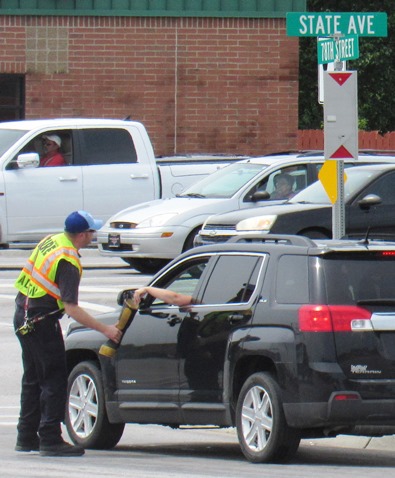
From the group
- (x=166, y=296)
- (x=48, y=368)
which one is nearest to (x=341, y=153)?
(x=166, y=296)

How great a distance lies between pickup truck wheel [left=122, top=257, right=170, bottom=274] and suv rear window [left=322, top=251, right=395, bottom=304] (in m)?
11.6

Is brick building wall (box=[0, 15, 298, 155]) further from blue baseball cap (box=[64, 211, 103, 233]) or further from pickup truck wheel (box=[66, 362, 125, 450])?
blue baseball cap (box=[64, 211, 103, 233])

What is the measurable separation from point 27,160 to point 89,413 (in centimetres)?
1076

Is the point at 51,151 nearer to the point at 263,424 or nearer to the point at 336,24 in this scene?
the point at 336,24

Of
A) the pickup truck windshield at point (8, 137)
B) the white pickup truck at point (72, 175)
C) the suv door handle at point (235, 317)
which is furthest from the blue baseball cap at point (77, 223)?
the pickup truck windshield at point (8, 137)

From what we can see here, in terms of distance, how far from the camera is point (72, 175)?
21.5 metres

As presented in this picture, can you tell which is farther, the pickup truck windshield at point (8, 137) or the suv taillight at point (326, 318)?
the pickup truck windshield at point (8, 137)

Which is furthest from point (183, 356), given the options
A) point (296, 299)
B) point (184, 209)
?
point (184, 209)

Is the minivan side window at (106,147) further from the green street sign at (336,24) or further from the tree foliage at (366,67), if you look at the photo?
the tree foliage at (366,67)

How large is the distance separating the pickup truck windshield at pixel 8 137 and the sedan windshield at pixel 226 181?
257 centimetres

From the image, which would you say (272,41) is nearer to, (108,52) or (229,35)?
(229,35)

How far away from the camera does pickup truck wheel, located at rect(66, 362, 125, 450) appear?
10.4 meters

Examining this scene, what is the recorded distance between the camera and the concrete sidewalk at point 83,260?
21.4 metres

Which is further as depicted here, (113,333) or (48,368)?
(113,333)
